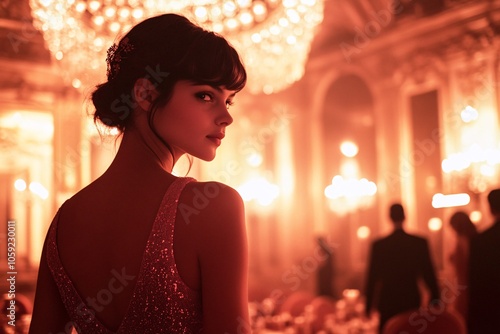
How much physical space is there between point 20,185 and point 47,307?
681 centimetres

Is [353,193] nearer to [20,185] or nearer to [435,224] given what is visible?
[435,224]

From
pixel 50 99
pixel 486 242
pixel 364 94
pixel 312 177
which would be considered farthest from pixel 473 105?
pixel 50 99

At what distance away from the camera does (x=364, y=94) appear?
8.63m

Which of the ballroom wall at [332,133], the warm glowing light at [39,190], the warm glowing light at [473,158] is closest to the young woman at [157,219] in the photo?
the ballroom wall at [332,133]

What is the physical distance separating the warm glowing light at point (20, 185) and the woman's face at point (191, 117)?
688 centimetres

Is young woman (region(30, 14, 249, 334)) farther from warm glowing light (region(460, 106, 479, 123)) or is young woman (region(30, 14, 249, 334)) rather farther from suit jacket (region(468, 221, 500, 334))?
warm glowing light (region(460, 106, 479, 123))

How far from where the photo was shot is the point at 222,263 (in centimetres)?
77

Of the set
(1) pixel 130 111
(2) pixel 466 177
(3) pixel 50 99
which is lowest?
(1) pixel 130 111

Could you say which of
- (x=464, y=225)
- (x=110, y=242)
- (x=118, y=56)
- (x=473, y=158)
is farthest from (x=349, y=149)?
(x=110, y=242)

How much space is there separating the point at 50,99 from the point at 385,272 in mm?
5588

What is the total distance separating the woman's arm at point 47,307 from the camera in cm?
95

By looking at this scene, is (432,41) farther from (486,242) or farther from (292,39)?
(486,242)

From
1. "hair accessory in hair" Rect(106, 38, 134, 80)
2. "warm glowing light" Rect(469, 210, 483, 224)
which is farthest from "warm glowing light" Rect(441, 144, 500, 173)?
"hair accessory in hair" Rect(106, 38, 134, 80)

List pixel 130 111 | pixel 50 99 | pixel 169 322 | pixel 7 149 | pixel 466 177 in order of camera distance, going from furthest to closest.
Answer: pixel 50 99
pixel 7 149
pixel 466 177
pixel 130 111
pixel 169 322
